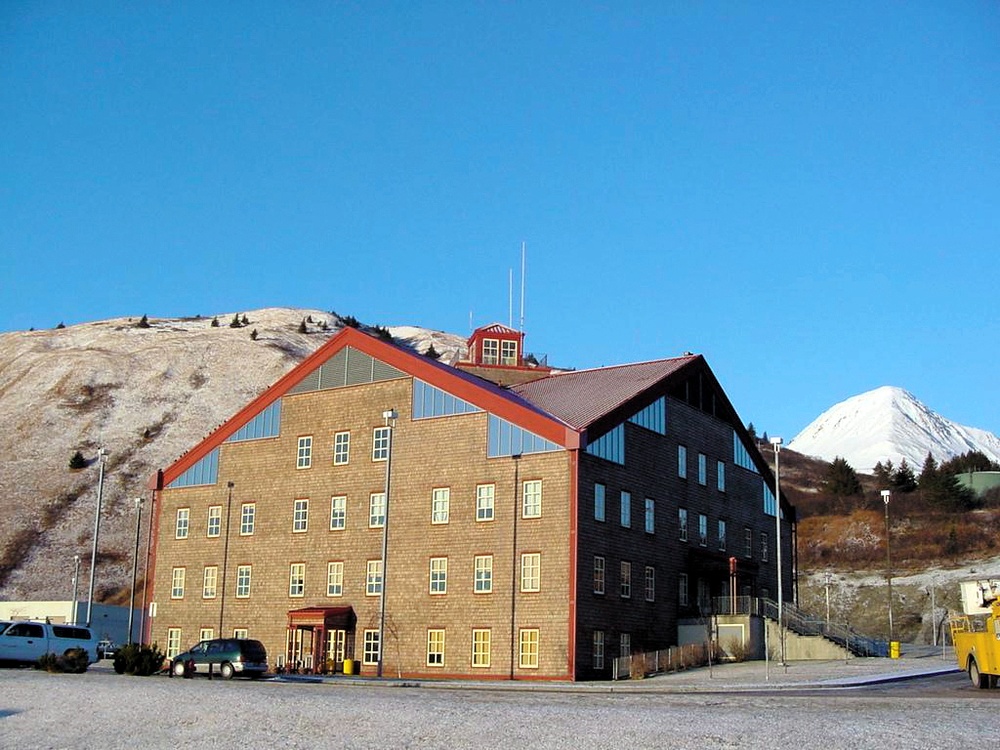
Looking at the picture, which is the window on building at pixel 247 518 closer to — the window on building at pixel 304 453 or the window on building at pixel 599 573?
the window on building at pixel 304 453

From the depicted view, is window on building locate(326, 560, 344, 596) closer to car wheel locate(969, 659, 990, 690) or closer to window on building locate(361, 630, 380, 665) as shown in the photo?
window on building locate(361, 630, 380, 665)

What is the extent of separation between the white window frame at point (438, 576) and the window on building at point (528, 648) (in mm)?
4460

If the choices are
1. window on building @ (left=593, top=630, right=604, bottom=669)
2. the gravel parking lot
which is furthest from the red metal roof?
the gravel parking lot

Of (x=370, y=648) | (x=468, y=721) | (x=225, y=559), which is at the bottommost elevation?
(x=468, y=721)

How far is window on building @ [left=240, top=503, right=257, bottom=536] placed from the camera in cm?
6028

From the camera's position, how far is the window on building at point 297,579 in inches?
2245

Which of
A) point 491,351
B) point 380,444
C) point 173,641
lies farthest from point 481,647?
point 491,351

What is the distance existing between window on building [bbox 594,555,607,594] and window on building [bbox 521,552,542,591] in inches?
92.0

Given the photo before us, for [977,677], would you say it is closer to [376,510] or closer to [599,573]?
[599,573]

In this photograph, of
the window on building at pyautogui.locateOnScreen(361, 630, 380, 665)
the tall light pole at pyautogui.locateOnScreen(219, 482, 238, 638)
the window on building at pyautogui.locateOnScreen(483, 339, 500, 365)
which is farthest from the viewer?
the window on building at pyautogui.locateOnScreen(483, 339, 500, 365)

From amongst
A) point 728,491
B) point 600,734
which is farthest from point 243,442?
point 600,734

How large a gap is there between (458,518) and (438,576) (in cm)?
268

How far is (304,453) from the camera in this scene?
59094 millimetres

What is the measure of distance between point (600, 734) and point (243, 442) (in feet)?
148
